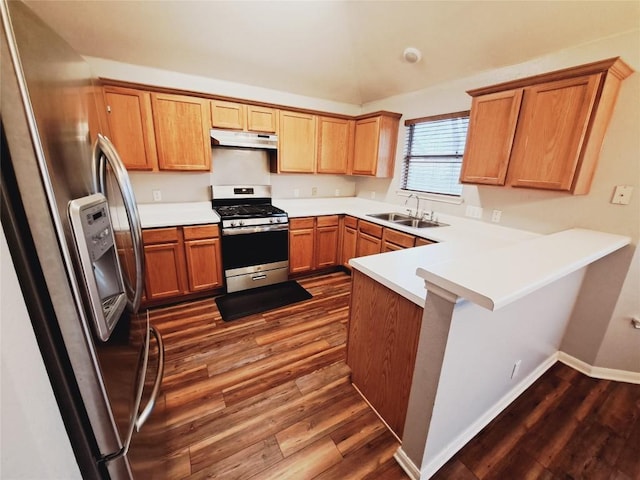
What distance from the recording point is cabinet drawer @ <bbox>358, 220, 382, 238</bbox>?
3.04 metres

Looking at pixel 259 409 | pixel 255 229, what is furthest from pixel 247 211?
pixel 259 409

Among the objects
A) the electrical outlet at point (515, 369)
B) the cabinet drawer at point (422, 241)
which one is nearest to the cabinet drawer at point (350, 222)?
the cabinet drawer at point (422, 241)

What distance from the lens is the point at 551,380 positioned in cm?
197

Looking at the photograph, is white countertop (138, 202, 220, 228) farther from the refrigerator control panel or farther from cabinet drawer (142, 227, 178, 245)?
the refrigerator control panel

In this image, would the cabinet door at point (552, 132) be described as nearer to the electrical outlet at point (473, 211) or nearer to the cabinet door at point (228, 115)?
the electrical outlet at point (473, 211)

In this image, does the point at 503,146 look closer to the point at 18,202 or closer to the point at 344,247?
the point at 344,247

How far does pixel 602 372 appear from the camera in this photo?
2006mm

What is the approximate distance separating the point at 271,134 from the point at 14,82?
2838 millimetres

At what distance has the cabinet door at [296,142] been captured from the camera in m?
3.26

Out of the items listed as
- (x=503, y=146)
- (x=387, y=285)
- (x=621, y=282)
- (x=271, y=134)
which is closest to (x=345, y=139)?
(x=271, y=134)

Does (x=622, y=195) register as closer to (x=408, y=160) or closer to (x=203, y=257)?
(x=408, y=160)

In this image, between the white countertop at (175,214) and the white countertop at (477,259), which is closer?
the white countertop at (477,259)

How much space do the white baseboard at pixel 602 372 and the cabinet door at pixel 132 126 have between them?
416 centimetres

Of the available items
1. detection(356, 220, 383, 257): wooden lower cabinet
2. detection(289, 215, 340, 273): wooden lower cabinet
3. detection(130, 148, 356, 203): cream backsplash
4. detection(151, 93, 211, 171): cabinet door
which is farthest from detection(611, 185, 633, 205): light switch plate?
detection(151, 93, 211, 171): cabinet door
